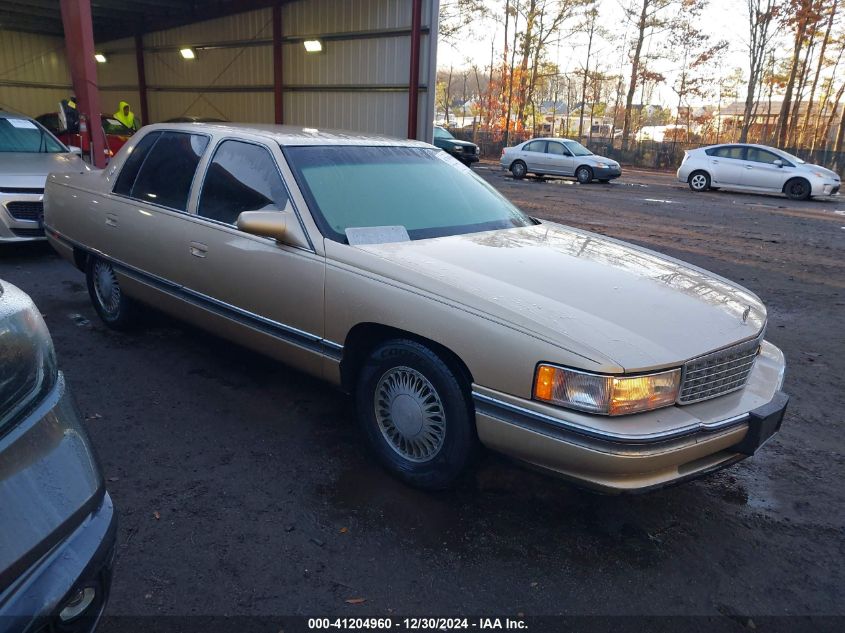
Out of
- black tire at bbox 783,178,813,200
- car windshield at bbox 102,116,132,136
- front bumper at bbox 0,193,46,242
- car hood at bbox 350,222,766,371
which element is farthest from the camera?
black tire at bbox 783,178,813,200

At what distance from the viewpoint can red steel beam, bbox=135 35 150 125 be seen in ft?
62.7

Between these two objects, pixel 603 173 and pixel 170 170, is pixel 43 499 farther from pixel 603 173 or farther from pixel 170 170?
pixel 603 173

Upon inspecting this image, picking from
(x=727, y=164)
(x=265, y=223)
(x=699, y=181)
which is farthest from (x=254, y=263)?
(x=699, y=181)

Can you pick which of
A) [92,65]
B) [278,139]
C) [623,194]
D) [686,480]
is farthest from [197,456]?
[623,194]

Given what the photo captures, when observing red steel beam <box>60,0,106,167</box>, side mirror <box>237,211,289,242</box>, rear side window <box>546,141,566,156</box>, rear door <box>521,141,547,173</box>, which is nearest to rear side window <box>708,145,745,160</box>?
rear side window <box>546,141,566,156</box>

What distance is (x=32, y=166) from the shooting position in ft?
24.8

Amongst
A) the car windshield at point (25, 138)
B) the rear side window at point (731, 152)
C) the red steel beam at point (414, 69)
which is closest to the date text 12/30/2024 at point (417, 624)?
the car windshield at point (25, 138)

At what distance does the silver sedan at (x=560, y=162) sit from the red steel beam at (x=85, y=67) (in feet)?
46.4

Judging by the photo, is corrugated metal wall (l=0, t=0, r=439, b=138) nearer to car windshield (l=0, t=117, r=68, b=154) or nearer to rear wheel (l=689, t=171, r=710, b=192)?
car windshield (l=0, t=117, r=68, b=154)

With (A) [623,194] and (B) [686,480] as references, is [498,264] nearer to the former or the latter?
(B) [686,480]

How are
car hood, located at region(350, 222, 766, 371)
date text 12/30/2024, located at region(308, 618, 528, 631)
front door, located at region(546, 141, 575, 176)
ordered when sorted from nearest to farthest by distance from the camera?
date text 12/30/2024, located at region(308, 618, 528, 631), car hood, located at region(350, 222, 766, 371), front door, located at region(546, 141, 575, 176)

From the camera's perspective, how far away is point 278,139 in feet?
12.2

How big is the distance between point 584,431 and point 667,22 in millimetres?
40066

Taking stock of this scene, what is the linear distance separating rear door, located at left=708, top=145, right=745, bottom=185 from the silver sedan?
3272 mm
